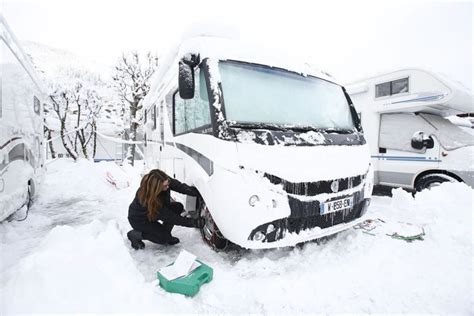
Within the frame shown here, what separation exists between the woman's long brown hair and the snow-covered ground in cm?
49

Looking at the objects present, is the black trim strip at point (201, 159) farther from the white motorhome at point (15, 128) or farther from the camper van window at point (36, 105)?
the camper van window at point (36, 105)

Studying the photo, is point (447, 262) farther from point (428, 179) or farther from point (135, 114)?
point (135, 114)

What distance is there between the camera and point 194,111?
3.90 meters

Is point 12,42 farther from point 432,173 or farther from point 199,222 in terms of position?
point 432,173

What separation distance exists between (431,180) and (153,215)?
5.84 m

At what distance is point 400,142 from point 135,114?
57.4ft

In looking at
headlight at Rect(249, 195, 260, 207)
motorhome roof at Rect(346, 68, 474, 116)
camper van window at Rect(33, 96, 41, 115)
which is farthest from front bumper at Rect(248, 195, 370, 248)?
camper van window at Rect(33, 96, 41, 115)

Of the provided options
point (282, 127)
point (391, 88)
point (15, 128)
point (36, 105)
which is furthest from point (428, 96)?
point (36, 105)

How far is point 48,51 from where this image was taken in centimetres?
4678

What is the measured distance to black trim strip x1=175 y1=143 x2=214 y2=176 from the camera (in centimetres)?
324

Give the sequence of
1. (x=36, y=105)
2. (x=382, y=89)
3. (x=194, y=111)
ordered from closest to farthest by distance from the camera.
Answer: (x=194, y=111) < (x=36, y=105) < (x=382, y=89)

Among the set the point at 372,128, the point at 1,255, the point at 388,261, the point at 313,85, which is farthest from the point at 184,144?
the point at 372,128

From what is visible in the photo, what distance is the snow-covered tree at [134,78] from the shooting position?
19703mm

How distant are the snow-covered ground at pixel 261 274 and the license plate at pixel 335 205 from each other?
522mm
